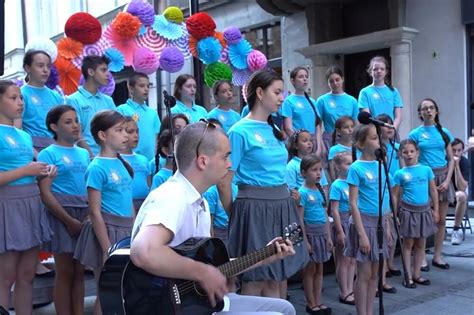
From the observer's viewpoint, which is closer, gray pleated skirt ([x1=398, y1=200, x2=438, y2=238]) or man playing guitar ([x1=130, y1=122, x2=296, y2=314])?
man playing guitar ([x1=130, y1=122, x2=296, y2=314])

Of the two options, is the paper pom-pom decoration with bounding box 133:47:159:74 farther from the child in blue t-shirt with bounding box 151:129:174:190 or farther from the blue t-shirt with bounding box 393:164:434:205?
the blue t-shirt with bounding box 393:164:434:205

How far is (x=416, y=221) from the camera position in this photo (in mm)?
5504

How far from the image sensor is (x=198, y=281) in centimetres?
237

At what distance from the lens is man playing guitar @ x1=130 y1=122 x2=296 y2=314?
2.27m

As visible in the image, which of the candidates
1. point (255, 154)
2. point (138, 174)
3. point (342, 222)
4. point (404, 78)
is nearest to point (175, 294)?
point (255, 154)

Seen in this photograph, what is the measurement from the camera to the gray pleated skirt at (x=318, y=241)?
15.4 feet

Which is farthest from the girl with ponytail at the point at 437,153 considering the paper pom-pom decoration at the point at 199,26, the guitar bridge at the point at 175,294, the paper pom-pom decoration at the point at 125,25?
the guitar bridge at the point at 175,294

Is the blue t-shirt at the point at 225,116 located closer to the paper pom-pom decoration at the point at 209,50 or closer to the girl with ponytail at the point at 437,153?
the paper pom-pom decoration at the point at 209,50

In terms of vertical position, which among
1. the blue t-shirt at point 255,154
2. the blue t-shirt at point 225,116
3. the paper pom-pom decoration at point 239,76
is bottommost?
the blue t-shirt at point 255,154

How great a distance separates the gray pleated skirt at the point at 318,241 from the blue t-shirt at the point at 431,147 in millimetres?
2051

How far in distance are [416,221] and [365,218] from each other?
1367 millimetres

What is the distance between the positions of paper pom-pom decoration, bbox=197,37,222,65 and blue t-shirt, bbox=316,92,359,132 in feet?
4.52

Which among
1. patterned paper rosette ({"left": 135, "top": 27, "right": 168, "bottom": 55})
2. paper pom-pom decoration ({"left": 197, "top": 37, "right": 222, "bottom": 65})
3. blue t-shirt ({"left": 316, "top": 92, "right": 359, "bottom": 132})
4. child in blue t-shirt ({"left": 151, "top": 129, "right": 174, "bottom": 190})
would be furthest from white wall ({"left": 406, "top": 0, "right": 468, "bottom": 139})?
child in blue t-shirt ({"left": 151, "top": 129, "right": 174, "bottom": 190})

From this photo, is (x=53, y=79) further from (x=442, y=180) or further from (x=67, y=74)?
(x=442, y=180)
